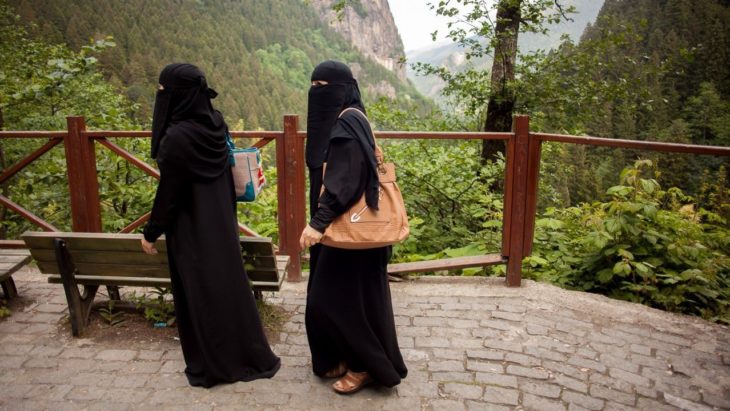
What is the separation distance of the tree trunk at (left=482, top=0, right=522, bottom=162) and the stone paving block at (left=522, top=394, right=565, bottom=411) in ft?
16.9

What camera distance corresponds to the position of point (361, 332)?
2.85 meters

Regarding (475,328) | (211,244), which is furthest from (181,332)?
(475,328)

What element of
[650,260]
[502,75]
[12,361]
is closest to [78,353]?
[12,361]

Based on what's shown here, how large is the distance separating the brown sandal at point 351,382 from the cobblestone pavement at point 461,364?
0.15ft

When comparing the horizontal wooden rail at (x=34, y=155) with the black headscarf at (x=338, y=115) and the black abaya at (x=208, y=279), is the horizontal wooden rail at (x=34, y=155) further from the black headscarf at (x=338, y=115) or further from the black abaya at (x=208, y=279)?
the black headscarf at (x=338, y=115)

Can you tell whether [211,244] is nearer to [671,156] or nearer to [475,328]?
[475,328]

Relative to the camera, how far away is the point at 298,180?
448 centimetres

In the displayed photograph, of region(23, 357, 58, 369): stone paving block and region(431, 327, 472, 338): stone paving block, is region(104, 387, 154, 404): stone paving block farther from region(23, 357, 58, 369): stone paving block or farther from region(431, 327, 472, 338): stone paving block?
region(431, 327, 472, 338): stone paving block

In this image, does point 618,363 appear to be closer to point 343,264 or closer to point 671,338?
point 671,338

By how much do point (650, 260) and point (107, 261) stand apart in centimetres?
428

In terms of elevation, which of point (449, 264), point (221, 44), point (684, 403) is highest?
point (221, 44)

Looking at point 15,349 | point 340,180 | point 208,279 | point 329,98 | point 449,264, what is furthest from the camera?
point 449,264

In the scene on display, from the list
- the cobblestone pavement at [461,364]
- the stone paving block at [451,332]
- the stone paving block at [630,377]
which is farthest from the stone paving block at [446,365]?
the stone paving block at [630,377]

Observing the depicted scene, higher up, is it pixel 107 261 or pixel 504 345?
pixel 107 261
